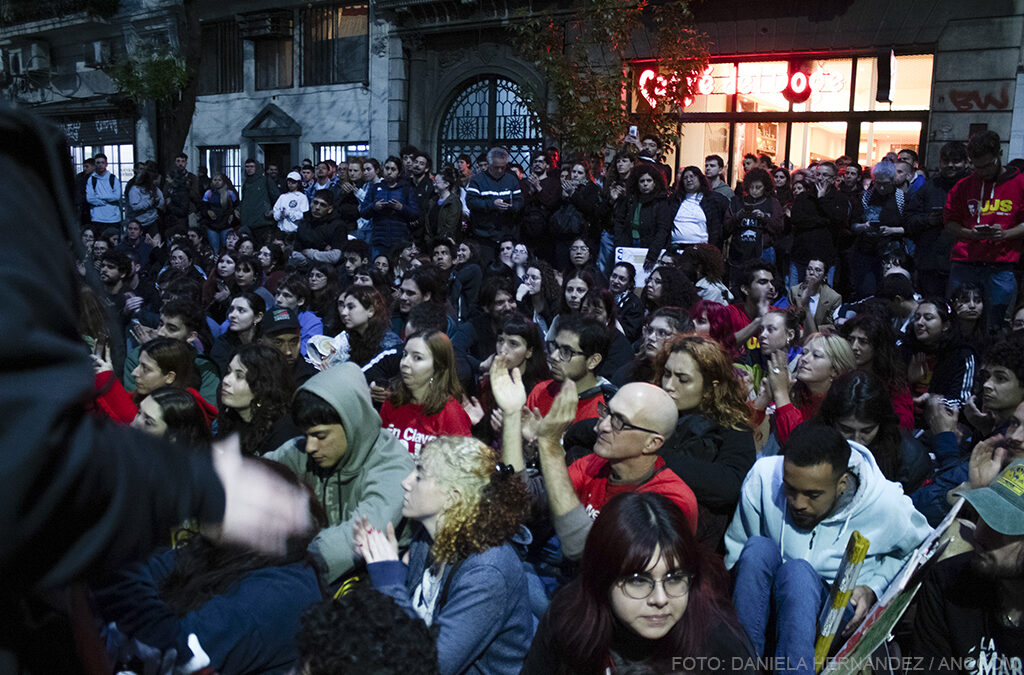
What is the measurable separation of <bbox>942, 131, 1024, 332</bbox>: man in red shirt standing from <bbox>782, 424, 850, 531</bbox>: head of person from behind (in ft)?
15.1

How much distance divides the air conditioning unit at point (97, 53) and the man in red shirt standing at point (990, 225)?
972 inches

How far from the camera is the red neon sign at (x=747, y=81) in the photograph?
14.5 meters

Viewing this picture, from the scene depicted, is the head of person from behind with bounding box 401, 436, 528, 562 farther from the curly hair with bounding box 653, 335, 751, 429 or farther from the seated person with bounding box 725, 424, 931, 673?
the curly hair with bounding box 653, 335, 751, 429

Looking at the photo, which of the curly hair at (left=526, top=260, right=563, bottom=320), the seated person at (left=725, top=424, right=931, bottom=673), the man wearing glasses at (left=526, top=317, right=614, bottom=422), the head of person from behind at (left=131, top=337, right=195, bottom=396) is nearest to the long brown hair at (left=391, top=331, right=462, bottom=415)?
the man wearing glasses at (left=526, top=317, right=614, bottom=422)

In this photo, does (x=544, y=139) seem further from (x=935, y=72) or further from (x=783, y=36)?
(x=935, y=72)

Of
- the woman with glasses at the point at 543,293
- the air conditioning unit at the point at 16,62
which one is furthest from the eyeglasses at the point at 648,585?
the air conditioning unit at the point at 16,62

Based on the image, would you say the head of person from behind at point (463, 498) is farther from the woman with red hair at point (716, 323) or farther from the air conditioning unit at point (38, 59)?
the air conditioning unit at point (38, 59)

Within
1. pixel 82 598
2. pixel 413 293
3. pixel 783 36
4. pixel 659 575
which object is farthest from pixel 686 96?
pixel 82 598

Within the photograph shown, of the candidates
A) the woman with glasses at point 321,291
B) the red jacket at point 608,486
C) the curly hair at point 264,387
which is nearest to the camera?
the red jacket at point 608,486

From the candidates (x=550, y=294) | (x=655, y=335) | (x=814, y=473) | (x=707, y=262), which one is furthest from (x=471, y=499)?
(x=707, y=262)

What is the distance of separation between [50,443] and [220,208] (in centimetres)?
1698

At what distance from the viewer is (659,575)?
263 cm

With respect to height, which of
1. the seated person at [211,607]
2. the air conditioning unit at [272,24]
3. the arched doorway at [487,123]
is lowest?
the seated person at [211,607]

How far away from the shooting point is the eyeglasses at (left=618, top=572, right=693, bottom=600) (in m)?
2.63
